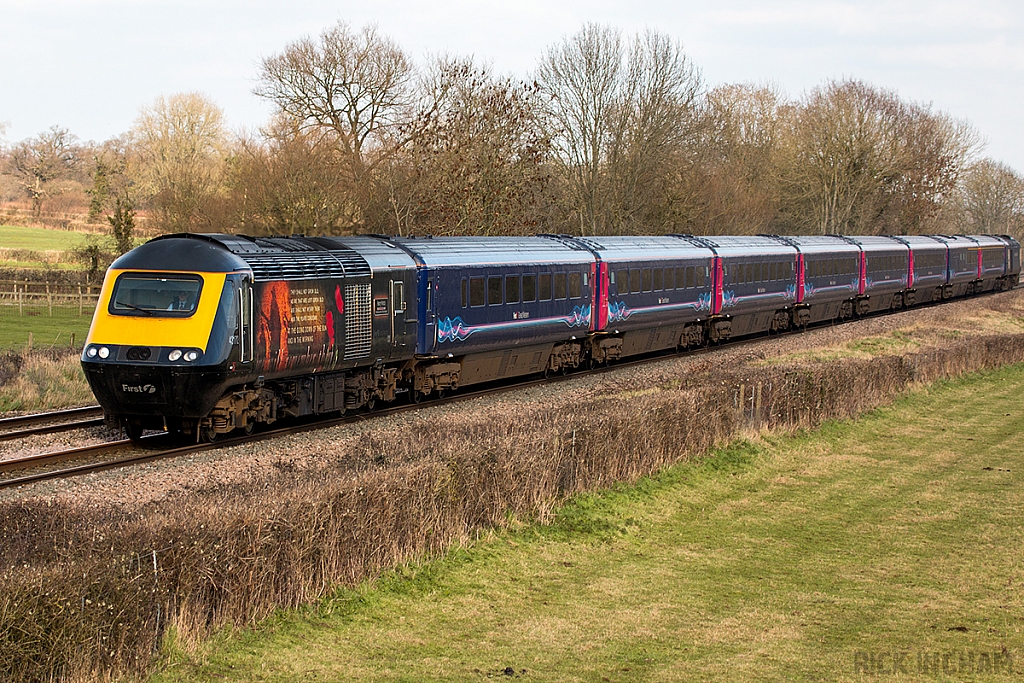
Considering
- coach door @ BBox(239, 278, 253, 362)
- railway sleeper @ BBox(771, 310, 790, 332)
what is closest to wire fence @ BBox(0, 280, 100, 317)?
railway sleeper @ BBox(771, 310, 790, 332)

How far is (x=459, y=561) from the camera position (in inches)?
497

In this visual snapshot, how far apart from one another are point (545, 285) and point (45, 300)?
30.4 m

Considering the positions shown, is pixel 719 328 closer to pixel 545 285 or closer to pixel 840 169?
pixel 545 285

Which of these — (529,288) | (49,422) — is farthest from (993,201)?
(49,422)

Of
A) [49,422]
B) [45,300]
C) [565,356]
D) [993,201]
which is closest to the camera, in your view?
[49,422]

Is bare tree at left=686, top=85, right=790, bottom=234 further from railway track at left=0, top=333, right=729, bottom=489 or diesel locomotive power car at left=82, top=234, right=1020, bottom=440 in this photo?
railway track at left=0, top=333, right=729, bottom=489

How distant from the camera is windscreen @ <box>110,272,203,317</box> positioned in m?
17.7

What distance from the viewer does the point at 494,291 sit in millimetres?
25438

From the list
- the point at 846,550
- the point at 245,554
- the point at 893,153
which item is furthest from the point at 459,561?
the point at 893,153

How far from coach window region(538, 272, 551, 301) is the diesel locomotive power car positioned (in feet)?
0.17

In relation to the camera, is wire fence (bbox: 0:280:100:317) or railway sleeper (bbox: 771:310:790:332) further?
wire fence (bbox: 0:280:100:317)

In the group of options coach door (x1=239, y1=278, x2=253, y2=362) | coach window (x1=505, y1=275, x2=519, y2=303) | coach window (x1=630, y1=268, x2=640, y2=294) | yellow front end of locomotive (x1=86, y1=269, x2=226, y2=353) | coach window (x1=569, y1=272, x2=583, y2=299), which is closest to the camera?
yellow front end of locomotive (x1=86, y1=269, x2=226, y2=353)

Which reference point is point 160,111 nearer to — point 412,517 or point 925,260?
point 925,260

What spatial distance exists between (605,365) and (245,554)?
21704 mm
